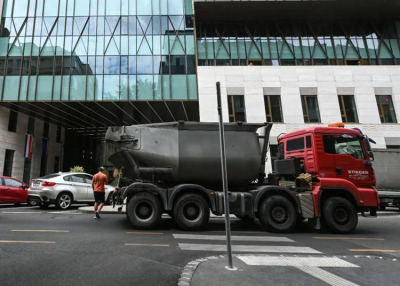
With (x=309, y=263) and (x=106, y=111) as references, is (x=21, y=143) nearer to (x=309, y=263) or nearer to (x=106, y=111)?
(x=106, y=111)

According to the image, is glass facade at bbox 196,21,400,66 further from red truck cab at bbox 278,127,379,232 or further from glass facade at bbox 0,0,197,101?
red truck cab at bbox 278,127,379,232

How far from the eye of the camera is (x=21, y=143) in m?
24.2

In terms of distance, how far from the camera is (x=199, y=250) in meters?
5.28

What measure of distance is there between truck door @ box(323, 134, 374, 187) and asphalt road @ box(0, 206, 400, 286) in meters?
1.65

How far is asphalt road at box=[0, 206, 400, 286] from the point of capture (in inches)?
146

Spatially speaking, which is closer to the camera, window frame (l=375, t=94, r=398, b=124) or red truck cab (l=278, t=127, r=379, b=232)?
red truck cab (l=278, t=127, r=379, b=232)

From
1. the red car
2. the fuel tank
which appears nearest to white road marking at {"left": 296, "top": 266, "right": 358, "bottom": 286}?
the fuel tank

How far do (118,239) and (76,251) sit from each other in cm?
121

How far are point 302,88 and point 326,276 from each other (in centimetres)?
2064

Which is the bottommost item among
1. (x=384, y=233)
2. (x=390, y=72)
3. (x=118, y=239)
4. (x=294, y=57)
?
(x=384, y=233)

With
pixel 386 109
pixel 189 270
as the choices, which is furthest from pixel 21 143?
pixel 386 109

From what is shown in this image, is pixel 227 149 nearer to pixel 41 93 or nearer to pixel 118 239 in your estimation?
pixel 118 239

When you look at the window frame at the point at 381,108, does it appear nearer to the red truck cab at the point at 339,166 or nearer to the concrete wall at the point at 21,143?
the red truck cab at the point at 339,166

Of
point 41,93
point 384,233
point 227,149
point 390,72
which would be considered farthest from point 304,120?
point 41,93
